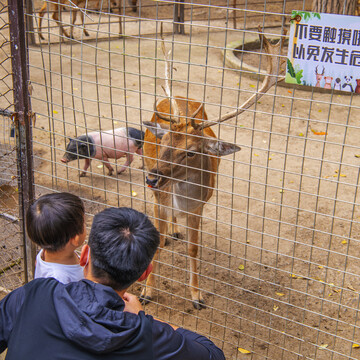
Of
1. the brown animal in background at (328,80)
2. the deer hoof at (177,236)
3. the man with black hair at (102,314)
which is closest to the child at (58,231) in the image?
the man with black hair at (102,314)

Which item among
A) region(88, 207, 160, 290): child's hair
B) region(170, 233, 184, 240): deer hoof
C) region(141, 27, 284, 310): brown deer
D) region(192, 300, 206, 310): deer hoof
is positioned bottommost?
region(192, 300, 206, 310): deer hoof

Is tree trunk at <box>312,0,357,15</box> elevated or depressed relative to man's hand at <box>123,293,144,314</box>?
elevated

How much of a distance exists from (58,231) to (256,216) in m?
1.11

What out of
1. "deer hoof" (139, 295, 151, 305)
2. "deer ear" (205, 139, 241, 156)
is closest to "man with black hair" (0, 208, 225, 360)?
"deer ear" (205, 139, 241, 156)

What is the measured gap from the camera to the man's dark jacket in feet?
5.69

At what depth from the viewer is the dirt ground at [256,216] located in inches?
120

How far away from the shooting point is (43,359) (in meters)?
1.80

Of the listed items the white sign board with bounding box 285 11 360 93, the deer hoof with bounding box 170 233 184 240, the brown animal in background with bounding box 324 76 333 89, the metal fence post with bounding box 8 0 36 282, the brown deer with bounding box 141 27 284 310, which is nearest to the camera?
the white sign board with bounding box 285 11 360 93

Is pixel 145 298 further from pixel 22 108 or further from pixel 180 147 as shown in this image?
pixel 22 108

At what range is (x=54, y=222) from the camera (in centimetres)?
259

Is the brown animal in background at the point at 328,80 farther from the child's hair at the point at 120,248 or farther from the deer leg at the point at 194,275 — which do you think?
the deer leg at the point at 194,275

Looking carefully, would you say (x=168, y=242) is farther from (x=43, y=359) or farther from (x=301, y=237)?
(x=43, y=359)

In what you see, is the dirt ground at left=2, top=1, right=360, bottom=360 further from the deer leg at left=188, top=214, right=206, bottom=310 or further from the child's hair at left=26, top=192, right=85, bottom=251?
the child's hair at left=26, top=192, right=85, bottom=251

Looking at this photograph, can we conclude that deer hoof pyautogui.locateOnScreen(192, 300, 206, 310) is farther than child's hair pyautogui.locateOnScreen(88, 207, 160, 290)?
Yes
